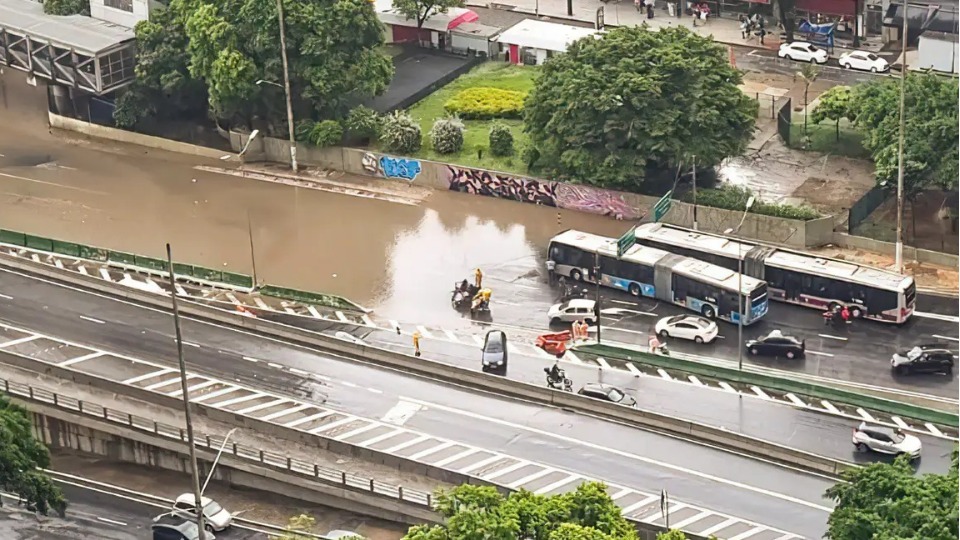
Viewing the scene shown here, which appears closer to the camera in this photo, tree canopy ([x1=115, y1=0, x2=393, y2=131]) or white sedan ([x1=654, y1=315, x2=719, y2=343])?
white sedan ([x1=654, y1=315, x2=719, y2=343])

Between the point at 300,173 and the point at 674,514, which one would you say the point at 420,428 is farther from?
the point at 300,173

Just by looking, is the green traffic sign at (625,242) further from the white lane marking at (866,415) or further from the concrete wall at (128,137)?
the concrete wall at (128,137)

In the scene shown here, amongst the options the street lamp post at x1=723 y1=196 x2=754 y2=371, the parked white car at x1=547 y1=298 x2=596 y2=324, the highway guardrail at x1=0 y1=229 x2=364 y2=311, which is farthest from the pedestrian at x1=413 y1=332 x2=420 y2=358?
the street lamp post at x1=723 y1=196 x2=754 y2=371

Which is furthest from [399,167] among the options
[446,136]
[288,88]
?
[288,88]

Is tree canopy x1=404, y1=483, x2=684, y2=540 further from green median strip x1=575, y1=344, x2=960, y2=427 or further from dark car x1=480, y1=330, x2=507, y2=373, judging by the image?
dark car x1=480, y1=330, x2=507, y2=373

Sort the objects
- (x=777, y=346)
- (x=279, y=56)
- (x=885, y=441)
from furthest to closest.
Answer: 1. (x=279, y=56)
2. (x=777, y=346)
3. (x=885, y=441)

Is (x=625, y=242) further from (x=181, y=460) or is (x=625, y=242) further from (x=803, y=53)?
(x=803, y=53)
